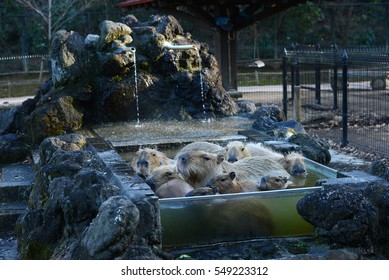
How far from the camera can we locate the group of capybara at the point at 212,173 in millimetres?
5164

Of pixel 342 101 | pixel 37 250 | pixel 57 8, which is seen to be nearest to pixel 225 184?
pixel 37 250

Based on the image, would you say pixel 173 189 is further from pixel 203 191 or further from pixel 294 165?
pixel 294 165

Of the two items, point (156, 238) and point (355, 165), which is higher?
point (156, 238)

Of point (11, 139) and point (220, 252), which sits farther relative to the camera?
point (11, 139)

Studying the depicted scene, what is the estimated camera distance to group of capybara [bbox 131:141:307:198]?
16.9 ft

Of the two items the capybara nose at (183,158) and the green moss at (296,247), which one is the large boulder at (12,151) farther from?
the green moss at (296,247)

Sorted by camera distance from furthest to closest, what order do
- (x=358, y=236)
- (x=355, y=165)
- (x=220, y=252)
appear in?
(x=355, y=165), (x=220, y=252), (x=358, y=236)

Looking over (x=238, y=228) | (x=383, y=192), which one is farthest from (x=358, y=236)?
(x=238, y=228)

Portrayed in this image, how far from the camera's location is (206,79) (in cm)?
994

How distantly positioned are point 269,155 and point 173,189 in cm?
149

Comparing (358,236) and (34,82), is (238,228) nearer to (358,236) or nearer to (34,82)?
(358,236)

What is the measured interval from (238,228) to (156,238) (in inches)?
24.7

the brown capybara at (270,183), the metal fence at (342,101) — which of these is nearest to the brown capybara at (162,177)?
the brown capybara at (270,183)

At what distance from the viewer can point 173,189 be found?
5160 mm
